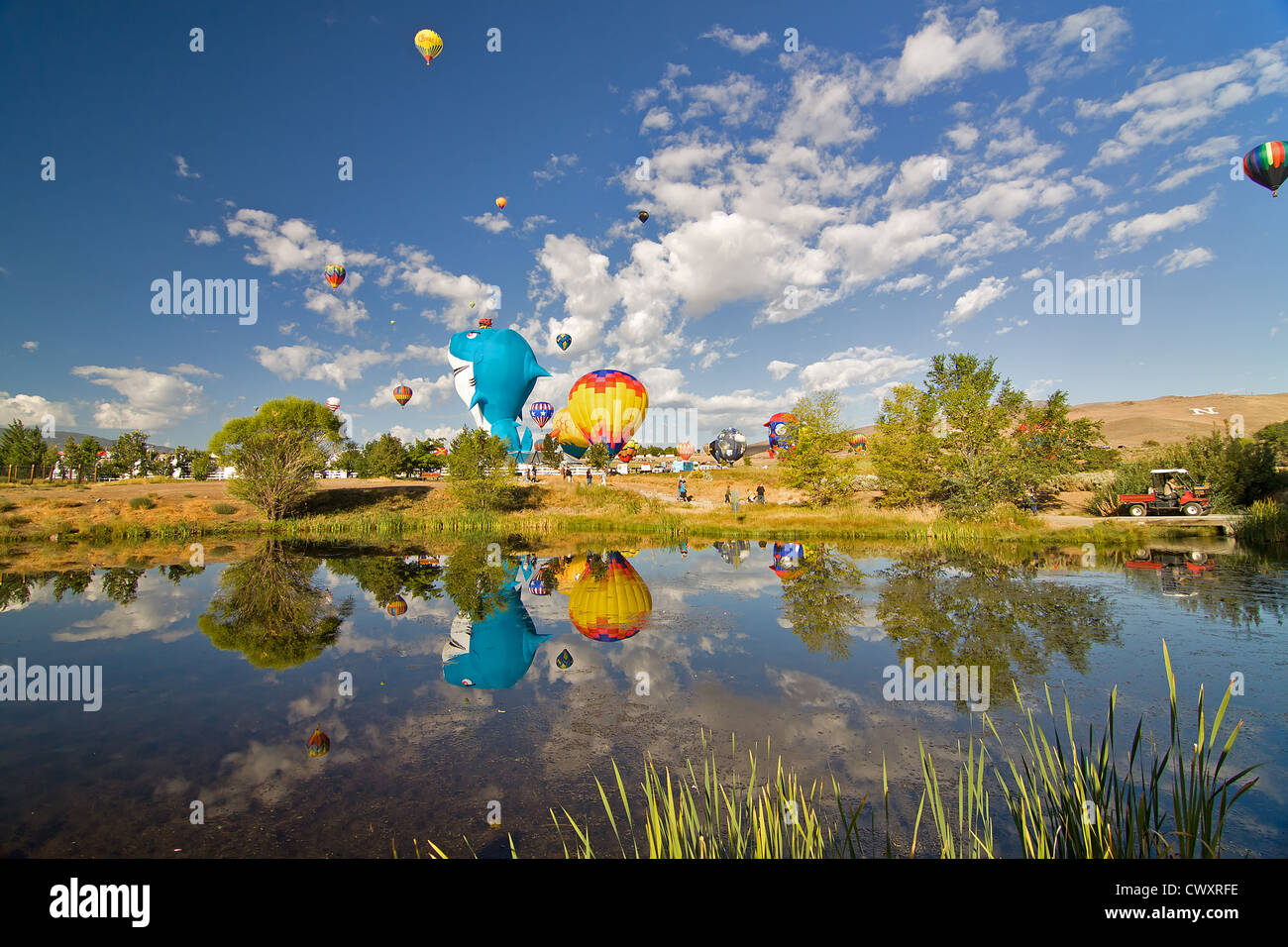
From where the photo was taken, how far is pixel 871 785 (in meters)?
6.22

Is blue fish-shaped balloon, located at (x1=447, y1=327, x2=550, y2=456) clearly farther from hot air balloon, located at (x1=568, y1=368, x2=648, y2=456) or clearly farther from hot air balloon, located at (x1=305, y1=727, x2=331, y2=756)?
hot air balloon, located at (x1=305, y1=727, x2=331, y2=756)

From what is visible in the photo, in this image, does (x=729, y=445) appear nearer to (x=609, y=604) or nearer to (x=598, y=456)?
(x=598, y=456)

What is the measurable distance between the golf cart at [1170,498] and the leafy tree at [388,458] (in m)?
61.7

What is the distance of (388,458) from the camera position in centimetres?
6300

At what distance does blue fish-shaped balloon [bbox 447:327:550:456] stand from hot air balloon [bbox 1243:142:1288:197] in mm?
41801

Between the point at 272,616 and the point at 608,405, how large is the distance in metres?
37.5

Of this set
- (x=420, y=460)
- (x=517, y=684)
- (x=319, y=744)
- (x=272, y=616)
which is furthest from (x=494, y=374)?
(x=319, y=744)

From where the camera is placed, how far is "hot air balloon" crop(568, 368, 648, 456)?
49.9 meters

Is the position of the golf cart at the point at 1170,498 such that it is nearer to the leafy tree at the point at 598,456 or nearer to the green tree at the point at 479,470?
the green tree at the point at 479,470

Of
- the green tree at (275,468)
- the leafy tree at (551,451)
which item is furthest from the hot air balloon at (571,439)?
the green tree at (275,468)

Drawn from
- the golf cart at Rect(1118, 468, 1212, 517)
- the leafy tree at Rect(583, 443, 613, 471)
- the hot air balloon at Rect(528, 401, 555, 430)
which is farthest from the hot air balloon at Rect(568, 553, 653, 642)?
the hot air balloon at Rect(528, 401, 555, 430)

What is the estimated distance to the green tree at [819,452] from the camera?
114ft
